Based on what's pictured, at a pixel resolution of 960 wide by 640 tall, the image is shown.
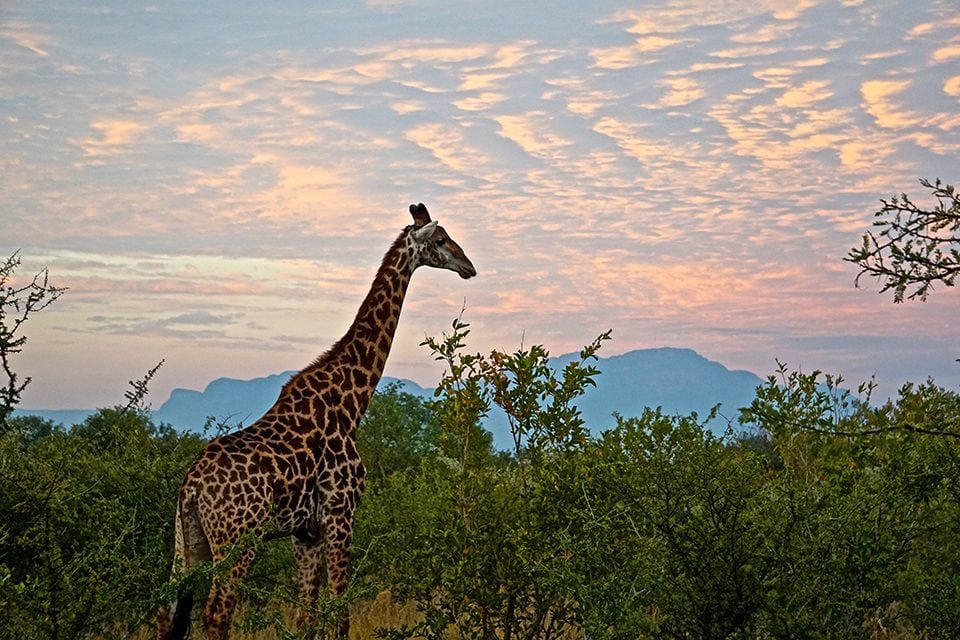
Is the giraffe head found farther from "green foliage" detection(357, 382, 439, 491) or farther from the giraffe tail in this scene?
"green foliage" detection(357, 382, 439, 491)

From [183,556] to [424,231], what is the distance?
3.90 metres

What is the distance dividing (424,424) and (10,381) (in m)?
18.0

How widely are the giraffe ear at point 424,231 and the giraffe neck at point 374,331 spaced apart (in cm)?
11

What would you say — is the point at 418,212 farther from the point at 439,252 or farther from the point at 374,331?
the point at 374,331

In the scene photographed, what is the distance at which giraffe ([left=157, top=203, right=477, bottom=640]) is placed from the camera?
27.3 feet

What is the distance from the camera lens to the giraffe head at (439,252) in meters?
10.9

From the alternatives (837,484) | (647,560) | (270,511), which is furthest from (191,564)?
(837,484)

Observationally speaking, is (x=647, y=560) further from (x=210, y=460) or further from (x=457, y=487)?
(x=210, y=460)

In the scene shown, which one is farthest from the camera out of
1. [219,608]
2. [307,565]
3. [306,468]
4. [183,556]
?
[307,565]

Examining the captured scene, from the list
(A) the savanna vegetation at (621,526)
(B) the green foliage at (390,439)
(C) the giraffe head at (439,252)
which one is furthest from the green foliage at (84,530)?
(B) the green foliage at (390,439)

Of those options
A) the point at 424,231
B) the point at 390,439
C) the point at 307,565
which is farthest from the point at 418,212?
the point at 390,439

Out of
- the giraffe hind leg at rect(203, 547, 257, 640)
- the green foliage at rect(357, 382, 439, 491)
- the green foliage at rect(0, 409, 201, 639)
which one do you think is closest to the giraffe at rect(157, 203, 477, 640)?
the giraffe hind leg at rect(203, 547, 257, 640)

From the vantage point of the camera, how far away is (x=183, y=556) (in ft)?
27.6

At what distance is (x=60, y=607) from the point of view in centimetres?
690
